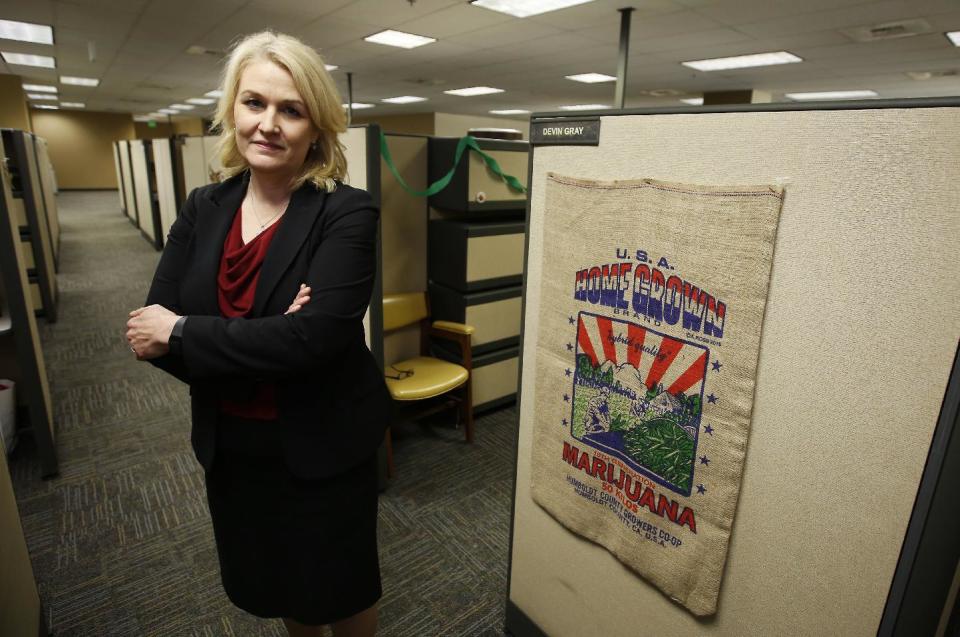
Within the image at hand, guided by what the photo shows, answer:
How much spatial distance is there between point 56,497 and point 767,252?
2608 millimetres

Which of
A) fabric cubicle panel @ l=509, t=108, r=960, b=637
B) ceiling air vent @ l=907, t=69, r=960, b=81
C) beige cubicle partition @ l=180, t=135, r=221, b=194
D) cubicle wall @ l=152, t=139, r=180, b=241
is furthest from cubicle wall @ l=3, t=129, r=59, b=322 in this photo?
ceiling air vent @ l=907, t=69, r=960, b=81

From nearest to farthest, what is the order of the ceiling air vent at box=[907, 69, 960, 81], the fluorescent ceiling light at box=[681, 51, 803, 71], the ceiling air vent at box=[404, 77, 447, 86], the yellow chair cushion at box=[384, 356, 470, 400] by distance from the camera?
the yellow chair cushion at box=[384, 356, 470, 400]
the fluorescent ceiling light at box=[681, 51, 803, 71]
the ceiling air vent at box=[907, 69, 960, 81]
the ceiling air vent at box=[404, 77, 447, 86]

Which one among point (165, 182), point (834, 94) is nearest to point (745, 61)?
point (834, 94)

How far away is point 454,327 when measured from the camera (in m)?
2.55

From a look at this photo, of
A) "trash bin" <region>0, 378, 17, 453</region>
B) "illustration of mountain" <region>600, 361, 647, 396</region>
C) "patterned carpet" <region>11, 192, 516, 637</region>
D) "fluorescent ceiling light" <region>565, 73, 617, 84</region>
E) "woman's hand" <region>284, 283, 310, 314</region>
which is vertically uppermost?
"fluorescent ceiling light" <region>565, 73, 617, 84</region>

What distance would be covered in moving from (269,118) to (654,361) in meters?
0.80

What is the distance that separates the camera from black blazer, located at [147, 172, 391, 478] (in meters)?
0.89

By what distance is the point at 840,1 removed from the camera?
3.81 m

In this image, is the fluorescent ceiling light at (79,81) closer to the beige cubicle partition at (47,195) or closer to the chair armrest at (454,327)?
the beige cubicle partition at (47,195)

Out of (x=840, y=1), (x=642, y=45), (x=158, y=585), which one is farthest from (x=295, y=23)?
(x=158, y=585)

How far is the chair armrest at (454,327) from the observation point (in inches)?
99.0

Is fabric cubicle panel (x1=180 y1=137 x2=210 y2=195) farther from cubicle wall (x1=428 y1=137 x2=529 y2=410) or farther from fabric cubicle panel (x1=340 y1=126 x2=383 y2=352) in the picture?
fabric cubicle panel (x1=340 y1=126 x2=383 y2=352)

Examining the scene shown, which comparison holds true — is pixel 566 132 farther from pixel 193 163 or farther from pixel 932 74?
pixel 932 74

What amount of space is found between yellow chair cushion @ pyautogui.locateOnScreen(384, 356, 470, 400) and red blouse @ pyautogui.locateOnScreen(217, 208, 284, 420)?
1.27 meters
